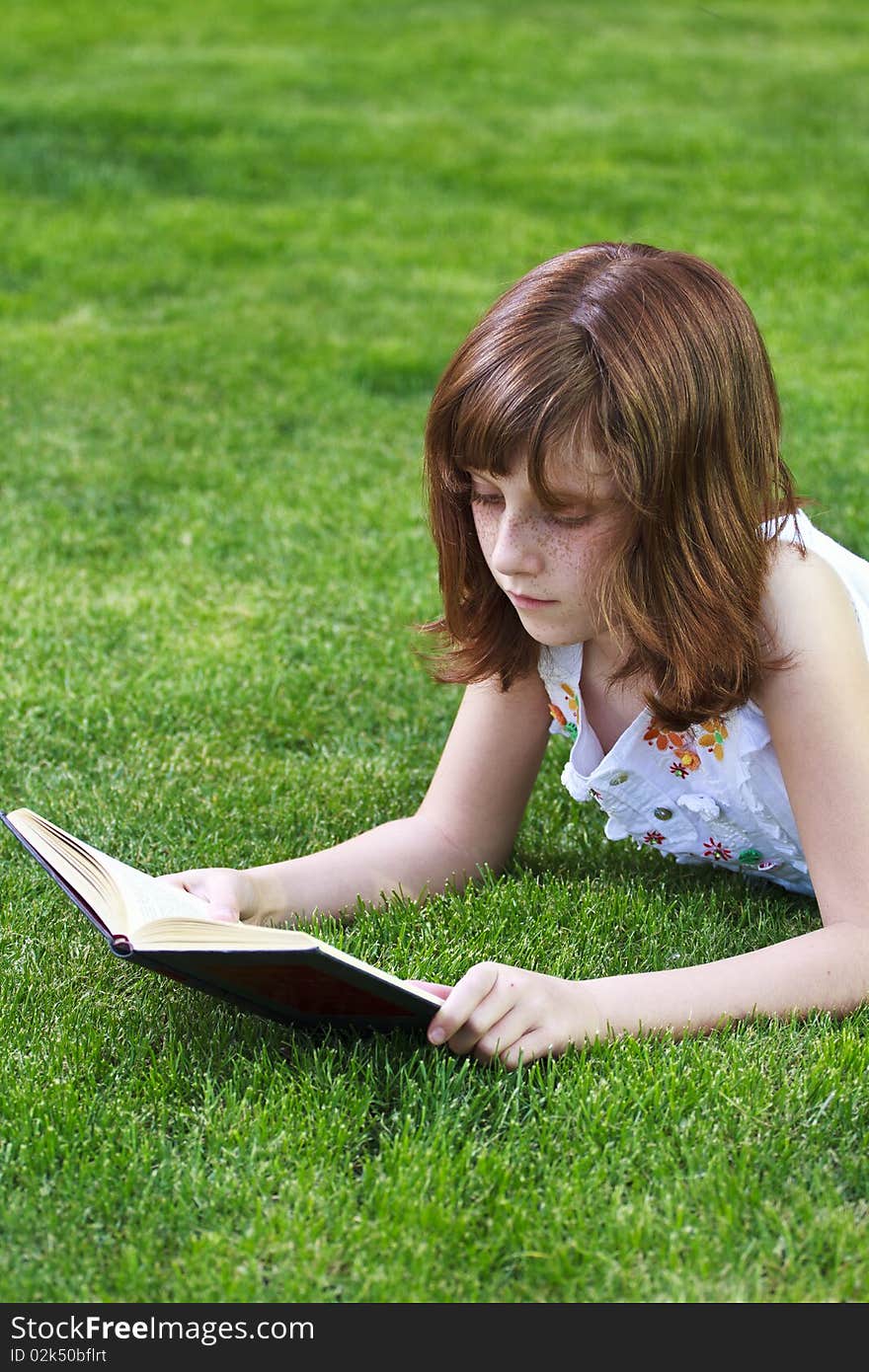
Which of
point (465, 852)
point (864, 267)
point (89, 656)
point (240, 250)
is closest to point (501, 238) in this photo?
point (240, 250)

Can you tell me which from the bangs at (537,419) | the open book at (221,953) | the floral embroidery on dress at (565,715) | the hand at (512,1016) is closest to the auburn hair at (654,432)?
the bangs at (537,419)

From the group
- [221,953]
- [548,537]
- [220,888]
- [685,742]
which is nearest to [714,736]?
[685,742]

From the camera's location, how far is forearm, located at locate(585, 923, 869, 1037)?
2.11 m

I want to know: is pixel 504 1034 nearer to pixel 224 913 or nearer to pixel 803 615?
pixel 224 913

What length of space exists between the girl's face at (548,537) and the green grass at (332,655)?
588mm

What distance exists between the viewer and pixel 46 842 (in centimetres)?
200

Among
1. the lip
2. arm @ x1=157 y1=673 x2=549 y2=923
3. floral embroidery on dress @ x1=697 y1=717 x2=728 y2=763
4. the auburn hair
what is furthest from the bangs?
arm @ x1=157 y1=673 x2=549 y2=923

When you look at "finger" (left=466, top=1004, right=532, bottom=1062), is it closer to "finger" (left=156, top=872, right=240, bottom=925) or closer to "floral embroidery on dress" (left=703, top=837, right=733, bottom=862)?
"finger" (left=156, top=872, right=240, bottom=925)

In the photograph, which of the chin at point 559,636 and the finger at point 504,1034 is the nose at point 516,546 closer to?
the chin at point 559,636

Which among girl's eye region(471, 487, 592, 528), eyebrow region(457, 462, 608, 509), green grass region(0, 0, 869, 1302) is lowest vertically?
green grass region(0, 0, 869, 1302)

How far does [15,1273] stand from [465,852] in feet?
3.66

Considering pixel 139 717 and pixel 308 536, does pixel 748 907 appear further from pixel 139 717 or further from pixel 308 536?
pixel 308 536

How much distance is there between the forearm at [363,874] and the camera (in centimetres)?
242

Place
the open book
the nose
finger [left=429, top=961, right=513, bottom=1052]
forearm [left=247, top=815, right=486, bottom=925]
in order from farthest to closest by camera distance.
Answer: forearm [left=247, top=815, right=486, bottom=925], the nose, finger [left=429, top=961, right=513, bottom=1052], the open book
